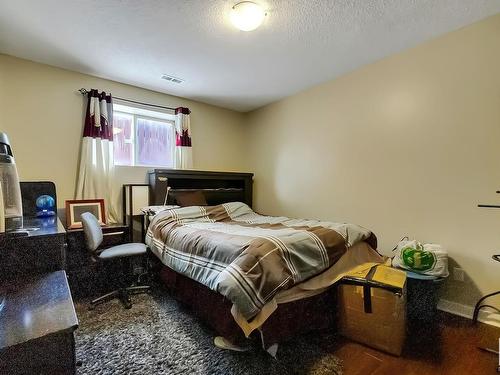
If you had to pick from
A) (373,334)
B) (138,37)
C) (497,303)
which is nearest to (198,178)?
(138,37)

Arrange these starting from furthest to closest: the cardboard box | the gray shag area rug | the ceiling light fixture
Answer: the ceiling light fixture → the cardboard box → the gray shag area rug

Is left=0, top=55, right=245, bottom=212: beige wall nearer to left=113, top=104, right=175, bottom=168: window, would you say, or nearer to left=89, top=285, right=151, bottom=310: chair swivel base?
left=113, top=104, right=175, bottom=168: window

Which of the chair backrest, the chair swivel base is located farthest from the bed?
the chair backrest

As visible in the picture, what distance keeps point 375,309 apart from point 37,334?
1808 millimetres

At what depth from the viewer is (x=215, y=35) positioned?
7.54 feet

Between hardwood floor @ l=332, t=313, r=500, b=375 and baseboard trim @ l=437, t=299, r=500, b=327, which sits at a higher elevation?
baseboard trim @ l=437, t=299, r=500, b=327

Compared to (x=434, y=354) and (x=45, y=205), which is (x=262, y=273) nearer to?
(x=434, y=354)

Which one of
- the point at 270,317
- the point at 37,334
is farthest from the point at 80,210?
the point at 37,334

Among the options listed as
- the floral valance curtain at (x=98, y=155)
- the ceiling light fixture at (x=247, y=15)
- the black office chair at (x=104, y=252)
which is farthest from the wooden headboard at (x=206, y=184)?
the ceiling light fixture at (x=247, y=15)

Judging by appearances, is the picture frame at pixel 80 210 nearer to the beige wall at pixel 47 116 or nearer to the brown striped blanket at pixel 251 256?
the beige wall at pixel 47 116

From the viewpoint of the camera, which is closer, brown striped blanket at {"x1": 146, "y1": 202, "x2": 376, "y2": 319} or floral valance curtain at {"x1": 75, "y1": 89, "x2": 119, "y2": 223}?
brown striped blanket at {"x1": 146, "y1": 202, "x2": 376, "y2": 319}

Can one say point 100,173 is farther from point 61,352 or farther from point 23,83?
point 61,352

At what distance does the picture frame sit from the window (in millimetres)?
636

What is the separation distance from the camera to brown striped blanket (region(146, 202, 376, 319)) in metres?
1.56
